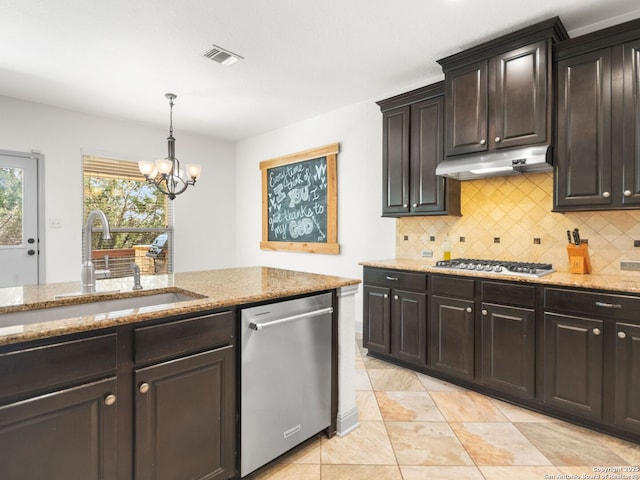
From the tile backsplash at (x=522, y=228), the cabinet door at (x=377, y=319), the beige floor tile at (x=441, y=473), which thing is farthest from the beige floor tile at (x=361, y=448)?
the tile backsplash at (x=522, y=228)

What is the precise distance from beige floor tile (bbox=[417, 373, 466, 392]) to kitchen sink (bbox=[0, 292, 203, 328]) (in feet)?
6.59

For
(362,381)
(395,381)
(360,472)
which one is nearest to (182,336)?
(360,472)

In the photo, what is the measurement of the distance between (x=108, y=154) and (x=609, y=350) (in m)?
5.41

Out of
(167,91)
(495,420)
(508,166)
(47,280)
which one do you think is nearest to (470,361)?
(495,420)

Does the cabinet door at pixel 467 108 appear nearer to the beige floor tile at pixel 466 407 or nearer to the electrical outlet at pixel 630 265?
the electrical outlet at pixel 630 265

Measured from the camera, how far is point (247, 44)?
2.80 m

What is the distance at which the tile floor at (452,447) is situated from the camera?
1.82 metres

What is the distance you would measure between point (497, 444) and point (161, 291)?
209 centimetres

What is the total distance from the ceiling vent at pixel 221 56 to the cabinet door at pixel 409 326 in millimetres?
2421

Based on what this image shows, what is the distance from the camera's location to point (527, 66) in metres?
2.51

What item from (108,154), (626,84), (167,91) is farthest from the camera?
(108,154)

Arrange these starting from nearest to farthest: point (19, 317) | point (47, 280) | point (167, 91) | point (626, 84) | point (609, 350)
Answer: point (19, 317) < point (609, 350) < point (626, 84) < point (167, 91) < point (47, 280)

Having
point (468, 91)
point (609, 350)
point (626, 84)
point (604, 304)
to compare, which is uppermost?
point (468, 91)

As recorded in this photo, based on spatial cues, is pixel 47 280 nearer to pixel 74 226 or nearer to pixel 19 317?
pixel 74 226
